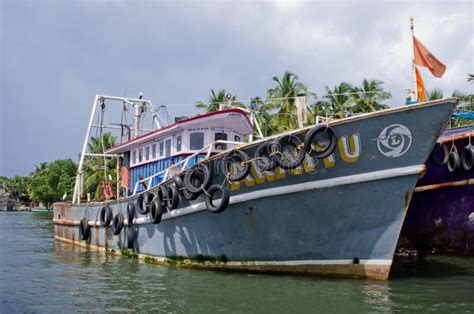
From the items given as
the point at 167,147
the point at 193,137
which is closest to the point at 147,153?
the point at 167,147

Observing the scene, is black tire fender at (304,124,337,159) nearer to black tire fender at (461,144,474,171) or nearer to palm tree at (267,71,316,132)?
black tire fender at (461,144,474,171)

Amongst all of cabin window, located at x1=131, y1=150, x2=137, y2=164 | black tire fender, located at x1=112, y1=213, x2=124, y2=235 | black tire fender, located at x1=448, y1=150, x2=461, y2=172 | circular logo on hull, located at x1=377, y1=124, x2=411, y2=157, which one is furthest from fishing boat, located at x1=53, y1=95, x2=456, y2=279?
cabin window, located at x1=131, y1=150, x2=137, y2=164

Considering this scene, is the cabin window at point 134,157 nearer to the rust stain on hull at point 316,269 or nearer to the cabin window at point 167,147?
the cabin window at point 167,147

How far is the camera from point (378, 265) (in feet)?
30.2

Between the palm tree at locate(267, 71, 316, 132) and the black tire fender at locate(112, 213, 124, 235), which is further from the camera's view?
the palm tree at locate(267, 71, 316, 132)

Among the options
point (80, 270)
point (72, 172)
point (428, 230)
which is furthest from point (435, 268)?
point (72, 172)

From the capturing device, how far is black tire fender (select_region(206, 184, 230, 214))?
31.5 ft

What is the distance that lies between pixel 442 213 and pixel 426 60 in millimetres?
5708

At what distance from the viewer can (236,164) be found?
980 centimetres

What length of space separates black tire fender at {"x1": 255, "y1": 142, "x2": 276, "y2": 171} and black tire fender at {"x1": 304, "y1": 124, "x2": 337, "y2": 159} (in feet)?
2.48

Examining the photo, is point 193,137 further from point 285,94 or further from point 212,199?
point 285,94

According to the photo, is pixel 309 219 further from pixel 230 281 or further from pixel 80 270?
pixel 80 270

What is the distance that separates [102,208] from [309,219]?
775cm

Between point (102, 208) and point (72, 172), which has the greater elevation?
point (72, 172)
